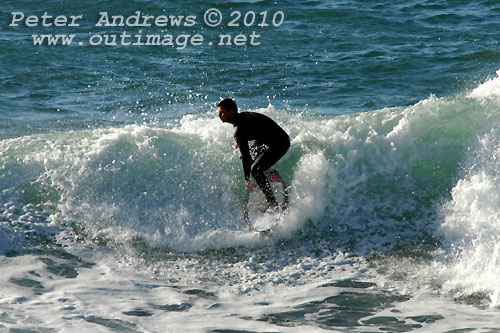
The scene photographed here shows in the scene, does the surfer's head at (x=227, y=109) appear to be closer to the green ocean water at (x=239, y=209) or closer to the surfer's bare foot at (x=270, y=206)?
the surfer's bare foot at (x=270, y=206)

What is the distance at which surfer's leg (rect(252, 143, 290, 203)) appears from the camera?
7.53 meters

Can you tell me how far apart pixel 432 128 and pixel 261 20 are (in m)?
9.70

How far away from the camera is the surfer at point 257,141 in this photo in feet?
23.9

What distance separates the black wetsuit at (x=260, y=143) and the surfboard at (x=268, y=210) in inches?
8.1

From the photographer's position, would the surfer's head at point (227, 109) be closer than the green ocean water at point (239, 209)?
No

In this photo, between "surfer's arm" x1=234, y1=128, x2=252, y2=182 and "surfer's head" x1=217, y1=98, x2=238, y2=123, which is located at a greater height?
"surfer's head" x1=217, y1=98, x2=238, y2=123

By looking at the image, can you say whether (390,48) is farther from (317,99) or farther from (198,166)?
(198,166)

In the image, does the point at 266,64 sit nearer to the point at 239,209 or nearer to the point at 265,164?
the point at 239,209

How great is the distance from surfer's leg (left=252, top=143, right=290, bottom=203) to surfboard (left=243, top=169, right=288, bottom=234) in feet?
0.70

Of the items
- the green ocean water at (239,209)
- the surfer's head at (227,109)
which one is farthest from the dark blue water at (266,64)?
the surfer's head at (227,109)

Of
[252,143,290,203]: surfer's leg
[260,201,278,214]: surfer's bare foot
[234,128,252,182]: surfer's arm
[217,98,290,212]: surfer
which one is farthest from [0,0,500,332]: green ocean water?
[234,128,252,182]: surfer's arm

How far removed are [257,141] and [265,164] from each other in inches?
12.2

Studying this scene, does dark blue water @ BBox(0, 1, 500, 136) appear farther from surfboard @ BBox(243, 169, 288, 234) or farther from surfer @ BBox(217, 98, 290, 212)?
surfer @ BBox(217, 98, 290, 212)

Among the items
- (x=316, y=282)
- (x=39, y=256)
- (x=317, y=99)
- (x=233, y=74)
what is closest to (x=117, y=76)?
(x=233, y=74)
